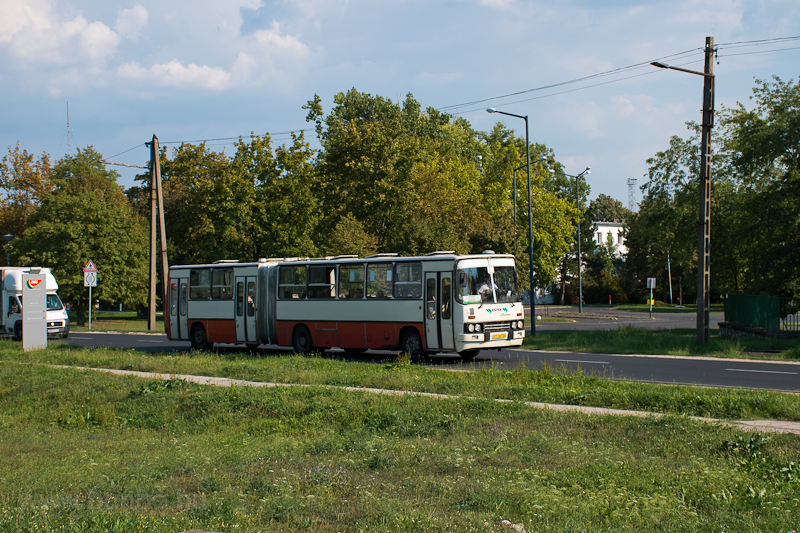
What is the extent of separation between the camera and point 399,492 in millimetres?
6398

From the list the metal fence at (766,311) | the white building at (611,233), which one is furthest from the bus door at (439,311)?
the white building at (611,233)

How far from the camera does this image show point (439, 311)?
1948 centimetres

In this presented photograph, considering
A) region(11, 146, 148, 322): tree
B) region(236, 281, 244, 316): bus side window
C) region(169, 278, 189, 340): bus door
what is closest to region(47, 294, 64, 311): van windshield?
region(169, 278, 189, 340): bus door

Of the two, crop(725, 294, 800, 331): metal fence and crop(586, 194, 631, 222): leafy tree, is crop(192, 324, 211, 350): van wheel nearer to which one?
crop(725, 294, 800, 331): metal fence

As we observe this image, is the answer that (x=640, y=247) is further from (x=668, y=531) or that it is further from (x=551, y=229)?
(x=668, y=531)

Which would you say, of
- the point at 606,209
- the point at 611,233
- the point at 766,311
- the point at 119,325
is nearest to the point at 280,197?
the point at 119,325

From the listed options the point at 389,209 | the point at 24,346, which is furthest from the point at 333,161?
the point at 24,346

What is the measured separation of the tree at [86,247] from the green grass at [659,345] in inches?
1325

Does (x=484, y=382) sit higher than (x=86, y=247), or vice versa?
(x=86, y=247)

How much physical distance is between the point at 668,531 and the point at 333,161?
40982mm

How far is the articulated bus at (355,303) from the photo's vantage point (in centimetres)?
1936

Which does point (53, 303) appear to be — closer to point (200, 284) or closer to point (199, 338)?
point (199, 338)

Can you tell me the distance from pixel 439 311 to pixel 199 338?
34.4 ft

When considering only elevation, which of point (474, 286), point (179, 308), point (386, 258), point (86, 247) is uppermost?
point (86, 247)
